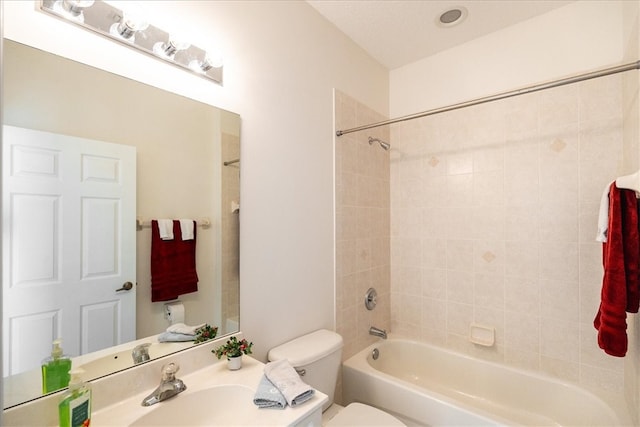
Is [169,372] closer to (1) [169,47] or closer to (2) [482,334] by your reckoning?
(1) [169,47]

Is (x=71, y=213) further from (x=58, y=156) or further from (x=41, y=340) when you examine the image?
(x=41, y=340)

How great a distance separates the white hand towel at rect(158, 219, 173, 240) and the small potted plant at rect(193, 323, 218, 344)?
16.2 inches

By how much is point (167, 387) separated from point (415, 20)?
2.35m

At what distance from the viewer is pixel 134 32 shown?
1.10 m

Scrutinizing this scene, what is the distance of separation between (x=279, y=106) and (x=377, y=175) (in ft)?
3.43

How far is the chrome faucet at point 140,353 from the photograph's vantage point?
1.12 m

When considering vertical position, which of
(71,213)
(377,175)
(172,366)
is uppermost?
(377,175)

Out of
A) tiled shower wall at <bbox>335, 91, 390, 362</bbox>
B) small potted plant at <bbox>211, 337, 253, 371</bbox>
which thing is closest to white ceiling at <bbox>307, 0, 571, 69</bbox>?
tiled shower wall at <bbox>335, 91, 390, 362</bbox>

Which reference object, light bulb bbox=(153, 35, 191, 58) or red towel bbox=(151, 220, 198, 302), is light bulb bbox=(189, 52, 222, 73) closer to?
light bulb bbox=(153, 35, 191, 58)

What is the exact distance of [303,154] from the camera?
5.89 ft

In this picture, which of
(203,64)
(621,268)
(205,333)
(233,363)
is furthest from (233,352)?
(621,268)

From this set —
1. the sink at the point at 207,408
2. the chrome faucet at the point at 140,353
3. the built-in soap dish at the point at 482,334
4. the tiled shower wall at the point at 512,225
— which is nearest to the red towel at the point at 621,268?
the tiled shower wall at the point at 512,225

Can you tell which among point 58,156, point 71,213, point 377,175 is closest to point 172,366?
point 71,213

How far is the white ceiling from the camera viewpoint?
6.05ft
